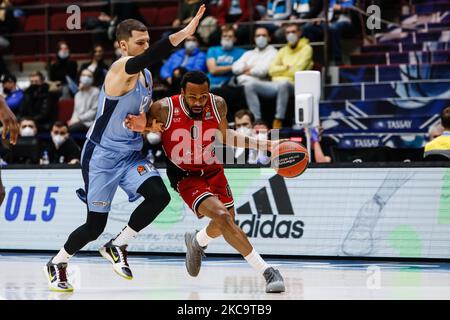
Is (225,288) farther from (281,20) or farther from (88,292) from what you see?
(281,20)

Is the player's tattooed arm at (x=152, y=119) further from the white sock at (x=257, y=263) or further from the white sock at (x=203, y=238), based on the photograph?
the white sock at (x=257, y=263)

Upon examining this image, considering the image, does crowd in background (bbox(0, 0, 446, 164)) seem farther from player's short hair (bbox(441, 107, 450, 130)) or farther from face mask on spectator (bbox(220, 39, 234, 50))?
player's short hair (bbox(441, 107, 450, 130))

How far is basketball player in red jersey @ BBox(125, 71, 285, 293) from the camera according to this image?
7.43m

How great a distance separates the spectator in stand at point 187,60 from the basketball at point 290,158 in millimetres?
7677

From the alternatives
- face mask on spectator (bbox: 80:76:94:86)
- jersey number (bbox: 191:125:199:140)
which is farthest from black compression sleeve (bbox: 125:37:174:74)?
face mask on spectator (bbox: 80:76:94:86)

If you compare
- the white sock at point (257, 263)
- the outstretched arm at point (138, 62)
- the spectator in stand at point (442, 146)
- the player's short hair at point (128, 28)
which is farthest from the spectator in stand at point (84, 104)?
the white sock at point (257, 263)

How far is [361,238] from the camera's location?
33.3 feet

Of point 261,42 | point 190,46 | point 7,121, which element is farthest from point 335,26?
point 7,121

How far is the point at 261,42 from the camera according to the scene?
1476 centimetres

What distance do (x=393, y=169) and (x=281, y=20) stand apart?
5.74 meters

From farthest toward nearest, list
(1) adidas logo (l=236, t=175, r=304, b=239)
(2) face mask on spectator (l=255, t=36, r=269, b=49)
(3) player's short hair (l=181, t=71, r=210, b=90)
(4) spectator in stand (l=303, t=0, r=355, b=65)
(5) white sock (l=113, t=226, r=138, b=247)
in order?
(4) spectator in stand (l=303, t=0, r=355, b=65) < (2) face mask on spectator (l=255, t=36, r=269, b=49) < (1) adidas logo (l=236, t=175, r=304, b=239) < (5) white sock (l=113, t=226, r=138, b=247) < (3) player's short hair (l=181, t=71, r=210, b=90)

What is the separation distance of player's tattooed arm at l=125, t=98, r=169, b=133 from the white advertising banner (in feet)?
10.6

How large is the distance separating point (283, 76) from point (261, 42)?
798 millimetres

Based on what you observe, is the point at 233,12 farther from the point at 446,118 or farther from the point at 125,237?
the point at 125,237
